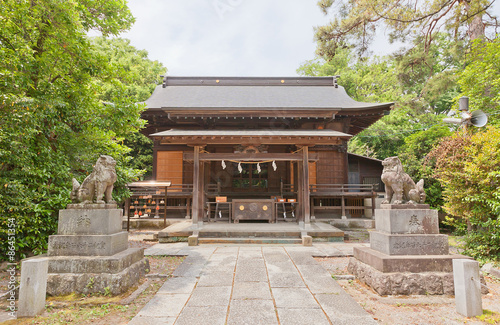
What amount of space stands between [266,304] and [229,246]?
4215 millimetres

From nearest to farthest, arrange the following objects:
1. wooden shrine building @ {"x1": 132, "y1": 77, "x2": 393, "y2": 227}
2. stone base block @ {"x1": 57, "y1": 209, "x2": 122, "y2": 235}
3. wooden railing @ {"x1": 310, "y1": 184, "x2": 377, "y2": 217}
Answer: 1. stone base block @ {"x1": 57, "y1": 209, "x2": 122, "y2": 235}
2. wooden shrine building @ {"x1": 132, "y1": 77, "x2": 393, "y2": 227}
3. wooden railing @ {"x1": 310, "y1": 184, "x2": 377, "y2": 217}

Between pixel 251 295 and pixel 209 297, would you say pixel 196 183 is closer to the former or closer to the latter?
pixel 209 297

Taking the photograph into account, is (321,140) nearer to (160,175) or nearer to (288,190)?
(288,190)

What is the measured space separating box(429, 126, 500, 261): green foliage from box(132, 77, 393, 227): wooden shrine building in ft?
11.7

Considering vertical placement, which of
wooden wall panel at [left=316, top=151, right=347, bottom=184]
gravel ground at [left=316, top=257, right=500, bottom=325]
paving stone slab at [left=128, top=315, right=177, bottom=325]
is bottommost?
gravel ground at [left=316, top=257, right=500, bottom=325]

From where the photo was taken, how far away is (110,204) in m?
4.54

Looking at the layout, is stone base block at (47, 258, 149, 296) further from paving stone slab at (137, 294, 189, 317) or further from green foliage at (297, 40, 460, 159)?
green foliage at (297, 40, 460, 159)

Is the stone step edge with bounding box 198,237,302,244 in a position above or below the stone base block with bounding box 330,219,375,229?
below

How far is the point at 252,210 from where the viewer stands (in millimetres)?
9938

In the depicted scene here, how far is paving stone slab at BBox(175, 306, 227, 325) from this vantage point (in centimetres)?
308

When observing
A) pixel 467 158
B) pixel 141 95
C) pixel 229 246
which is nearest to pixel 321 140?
pixel 467 158

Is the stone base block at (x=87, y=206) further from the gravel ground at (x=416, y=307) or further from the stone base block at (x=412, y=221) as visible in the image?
the stone base block at (x=412, y=221)

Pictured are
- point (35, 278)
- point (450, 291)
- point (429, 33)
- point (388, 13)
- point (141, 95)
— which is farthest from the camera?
point (141, 95)

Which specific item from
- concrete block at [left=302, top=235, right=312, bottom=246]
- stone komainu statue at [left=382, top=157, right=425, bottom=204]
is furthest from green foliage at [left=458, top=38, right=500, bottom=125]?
concrete block at [left=302, top=235, right=312, bottom=246]
